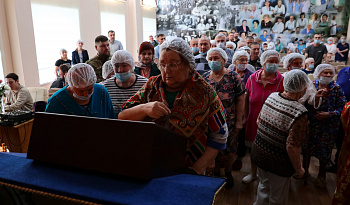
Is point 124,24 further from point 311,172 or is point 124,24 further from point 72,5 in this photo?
point 311,172

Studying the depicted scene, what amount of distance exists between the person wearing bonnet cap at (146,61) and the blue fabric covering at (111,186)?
2.69 m

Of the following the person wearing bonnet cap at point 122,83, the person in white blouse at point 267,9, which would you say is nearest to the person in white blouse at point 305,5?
the person in white blouse at point 267,9

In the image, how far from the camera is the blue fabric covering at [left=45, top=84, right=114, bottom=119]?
1956 mm

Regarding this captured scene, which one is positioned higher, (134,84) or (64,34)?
(64,34)

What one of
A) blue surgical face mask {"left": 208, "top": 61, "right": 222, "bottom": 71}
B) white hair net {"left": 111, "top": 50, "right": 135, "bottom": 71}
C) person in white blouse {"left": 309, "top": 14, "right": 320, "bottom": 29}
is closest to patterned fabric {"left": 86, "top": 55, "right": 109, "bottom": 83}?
white hair net {"left": 111, "top": 50, "right": 135, "bottom": 71}

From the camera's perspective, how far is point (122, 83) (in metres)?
2.66

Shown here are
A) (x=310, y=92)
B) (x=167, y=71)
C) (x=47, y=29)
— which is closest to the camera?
(x=167, y=71)

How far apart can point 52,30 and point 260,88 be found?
286 inches

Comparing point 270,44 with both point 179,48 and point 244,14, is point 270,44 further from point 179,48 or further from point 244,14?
point 179,48

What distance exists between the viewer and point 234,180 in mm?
3645

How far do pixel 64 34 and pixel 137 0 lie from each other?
5.72m

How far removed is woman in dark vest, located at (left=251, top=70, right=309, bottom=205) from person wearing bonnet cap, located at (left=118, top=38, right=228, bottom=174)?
1.05 metres

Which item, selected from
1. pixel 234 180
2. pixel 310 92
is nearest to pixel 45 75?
pixel 234 180

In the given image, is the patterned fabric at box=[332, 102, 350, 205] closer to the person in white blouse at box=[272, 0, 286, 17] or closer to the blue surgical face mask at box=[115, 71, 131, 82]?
the blue surgical face mask at box=[115, 71, 131, 82]
